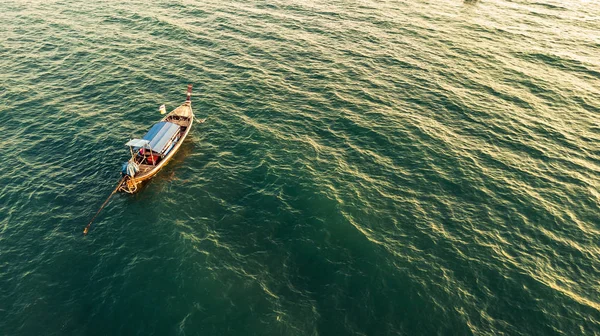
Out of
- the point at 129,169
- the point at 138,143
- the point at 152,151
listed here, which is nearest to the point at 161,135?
the point at 152,151

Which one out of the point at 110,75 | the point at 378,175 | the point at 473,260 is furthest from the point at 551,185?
the point at 110,75

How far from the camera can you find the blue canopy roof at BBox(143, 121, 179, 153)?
146 ft

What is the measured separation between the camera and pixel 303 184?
43.7m

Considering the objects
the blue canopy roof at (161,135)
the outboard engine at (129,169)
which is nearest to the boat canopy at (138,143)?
the blue canopy roof at (161,135)

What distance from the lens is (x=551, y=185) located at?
146 feet

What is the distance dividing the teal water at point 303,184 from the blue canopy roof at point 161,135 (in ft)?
11.1

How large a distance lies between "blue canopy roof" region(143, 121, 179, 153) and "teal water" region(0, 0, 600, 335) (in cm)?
338

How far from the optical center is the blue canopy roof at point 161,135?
44447 mm

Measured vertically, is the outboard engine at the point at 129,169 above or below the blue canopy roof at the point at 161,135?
below

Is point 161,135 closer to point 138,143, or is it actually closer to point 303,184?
point 138,143

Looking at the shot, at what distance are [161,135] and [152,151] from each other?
3082 millimetres

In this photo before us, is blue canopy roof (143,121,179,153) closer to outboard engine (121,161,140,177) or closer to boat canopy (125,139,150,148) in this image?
boat canopy (125,139,150,148)

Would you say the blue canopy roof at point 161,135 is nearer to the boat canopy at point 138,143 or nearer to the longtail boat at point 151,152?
the longtail boat at point 151,152

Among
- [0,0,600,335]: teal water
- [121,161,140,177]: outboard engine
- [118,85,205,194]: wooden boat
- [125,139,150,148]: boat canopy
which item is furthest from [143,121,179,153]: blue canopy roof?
[121,161,140,177]: outboard engine
